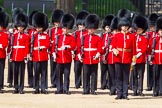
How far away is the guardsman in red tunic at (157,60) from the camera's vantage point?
16.6m

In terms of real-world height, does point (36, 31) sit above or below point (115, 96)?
above

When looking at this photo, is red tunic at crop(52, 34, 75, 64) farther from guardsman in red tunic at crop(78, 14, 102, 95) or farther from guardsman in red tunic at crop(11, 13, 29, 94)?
guardsman in red tunic at crop(11, 13, 29, 94)

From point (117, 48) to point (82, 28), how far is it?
75.3 inches

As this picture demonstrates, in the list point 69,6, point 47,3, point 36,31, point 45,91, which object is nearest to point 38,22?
point 36,31

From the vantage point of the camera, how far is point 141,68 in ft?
54.6

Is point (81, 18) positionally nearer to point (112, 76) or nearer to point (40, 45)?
point (40, 45)

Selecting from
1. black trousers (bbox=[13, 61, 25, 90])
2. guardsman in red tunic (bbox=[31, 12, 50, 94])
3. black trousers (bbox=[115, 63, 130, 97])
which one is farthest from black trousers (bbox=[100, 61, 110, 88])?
black trousers (bbox=[13, 61, 25, 90])

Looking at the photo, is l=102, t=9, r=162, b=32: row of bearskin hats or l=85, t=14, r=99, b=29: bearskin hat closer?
l=102, t=9, r=162, b=32: row of bearskin hats

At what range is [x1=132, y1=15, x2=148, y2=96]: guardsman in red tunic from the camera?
648 inches

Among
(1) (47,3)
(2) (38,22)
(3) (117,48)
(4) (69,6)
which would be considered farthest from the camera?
(1) (47,3)

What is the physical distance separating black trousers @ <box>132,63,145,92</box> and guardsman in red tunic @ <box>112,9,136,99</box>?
659 millimetres

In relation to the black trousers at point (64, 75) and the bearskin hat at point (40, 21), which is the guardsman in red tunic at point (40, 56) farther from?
the black trousers at point (64, 75)

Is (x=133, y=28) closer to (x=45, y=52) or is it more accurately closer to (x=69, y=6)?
(x=45, y=52)

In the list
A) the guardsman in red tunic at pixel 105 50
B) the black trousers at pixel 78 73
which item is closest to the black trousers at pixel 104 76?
the guardsman in red tunic at pixel 105 50
